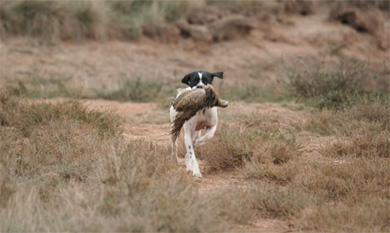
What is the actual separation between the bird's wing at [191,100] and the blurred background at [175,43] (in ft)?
18.7

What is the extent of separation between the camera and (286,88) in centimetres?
1203

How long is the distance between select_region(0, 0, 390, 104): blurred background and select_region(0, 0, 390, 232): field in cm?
4

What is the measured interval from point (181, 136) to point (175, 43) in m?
8.29

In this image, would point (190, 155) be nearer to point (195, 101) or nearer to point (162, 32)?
point (195, 101)

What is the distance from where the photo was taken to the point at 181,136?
842 centimetres

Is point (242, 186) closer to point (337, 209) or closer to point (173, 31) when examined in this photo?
point (337, 209)

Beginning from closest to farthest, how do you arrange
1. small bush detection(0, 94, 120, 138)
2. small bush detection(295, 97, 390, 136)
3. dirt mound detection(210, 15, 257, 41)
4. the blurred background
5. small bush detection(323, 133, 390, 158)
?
small bush detection(323, 133, 390, 158) < small bush detection(0, 94, 120, 138) < small bush detection(295, 97, 390, 136) < the blurred background < dirt mound detection(210, 15, 257, 41)

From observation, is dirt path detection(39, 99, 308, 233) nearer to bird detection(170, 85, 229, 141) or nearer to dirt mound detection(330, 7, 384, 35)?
bird detection(170, 85, 229, 141)

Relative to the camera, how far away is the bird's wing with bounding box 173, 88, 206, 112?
650cm

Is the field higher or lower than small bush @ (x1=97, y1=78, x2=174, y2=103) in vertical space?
higher

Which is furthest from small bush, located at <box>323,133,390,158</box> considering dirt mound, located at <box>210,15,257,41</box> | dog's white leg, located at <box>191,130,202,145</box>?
dirt mound, located at <box>210,15,257,41</box>

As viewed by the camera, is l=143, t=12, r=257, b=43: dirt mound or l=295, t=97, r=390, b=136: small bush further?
l=143, t=12, r=257, b=43: dirt mound

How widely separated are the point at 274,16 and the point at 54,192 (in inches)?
511

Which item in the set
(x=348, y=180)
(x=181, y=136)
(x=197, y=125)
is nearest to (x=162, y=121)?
(x=181, y=136)
